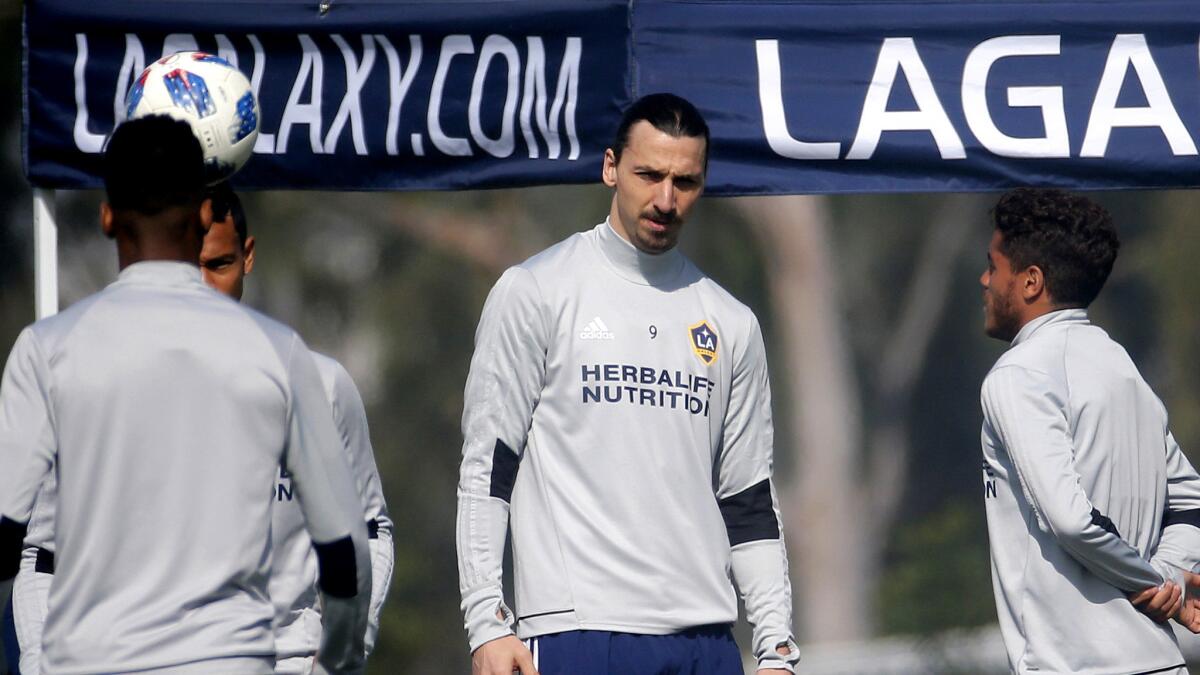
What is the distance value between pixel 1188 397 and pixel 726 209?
5042mm

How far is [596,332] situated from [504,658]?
2.53 feet

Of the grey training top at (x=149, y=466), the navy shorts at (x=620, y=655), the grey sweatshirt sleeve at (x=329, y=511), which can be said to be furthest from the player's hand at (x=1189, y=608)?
the grey training top at (x=149, y=466)

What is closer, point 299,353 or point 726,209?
point 299,353

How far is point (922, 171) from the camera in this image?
16.0 ft

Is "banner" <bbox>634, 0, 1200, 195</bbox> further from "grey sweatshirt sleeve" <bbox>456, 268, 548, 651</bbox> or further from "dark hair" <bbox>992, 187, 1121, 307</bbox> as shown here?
"grey sweatshirt sleeve" <bbox>456, 268, 548, 651</bbox>

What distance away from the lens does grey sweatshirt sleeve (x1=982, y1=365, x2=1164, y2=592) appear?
3939mm

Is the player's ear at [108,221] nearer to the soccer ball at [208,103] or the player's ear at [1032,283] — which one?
the soccer ball at [208,103]

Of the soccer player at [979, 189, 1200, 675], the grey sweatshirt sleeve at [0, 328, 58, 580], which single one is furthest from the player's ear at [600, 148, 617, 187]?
the grey sweatshirt sleeve at [0, 328, 58, 580]

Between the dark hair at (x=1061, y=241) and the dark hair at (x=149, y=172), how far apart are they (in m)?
2.11

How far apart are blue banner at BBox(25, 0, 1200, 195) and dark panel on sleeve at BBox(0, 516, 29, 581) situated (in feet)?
7.20

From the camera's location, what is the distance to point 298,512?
398 cm

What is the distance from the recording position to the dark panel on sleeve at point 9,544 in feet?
9.46

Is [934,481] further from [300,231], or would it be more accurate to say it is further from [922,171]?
[922,171]

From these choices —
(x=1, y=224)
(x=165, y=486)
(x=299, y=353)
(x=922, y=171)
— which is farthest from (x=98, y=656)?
(x=1, y=224)
